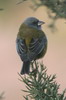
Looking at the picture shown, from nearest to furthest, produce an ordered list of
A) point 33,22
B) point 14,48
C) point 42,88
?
point 42,88 → point 33,22 → point 14,48

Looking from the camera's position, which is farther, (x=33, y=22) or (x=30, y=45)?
(x=33, y=22)

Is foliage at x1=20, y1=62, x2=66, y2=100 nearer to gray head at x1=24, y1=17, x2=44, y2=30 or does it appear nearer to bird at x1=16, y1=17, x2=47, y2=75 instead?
bird at x1=16, y1=17, x2=47, y2=75

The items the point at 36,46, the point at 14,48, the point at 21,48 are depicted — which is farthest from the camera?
the point at 14,48

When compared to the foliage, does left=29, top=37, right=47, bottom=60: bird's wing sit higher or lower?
higher

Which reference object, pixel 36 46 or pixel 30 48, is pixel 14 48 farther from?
pixel 30 48

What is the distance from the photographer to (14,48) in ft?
30.7

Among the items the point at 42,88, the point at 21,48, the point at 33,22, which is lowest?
the point at 42,88

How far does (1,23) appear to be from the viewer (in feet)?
31.4

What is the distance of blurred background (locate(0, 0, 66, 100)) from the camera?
7555mm

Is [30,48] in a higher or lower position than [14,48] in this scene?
lower

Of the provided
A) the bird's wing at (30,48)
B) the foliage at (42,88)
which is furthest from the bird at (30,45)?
the foliage at (42,88)

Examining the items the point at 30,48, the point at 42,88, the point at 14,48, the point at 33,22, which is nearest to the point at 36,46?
the point at 30,48

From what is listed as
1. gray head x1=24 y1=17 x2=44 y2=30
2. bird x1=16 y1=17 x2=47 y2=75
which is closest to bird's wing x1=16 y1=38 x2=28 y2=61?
bird x1=16 y1=17 x2=47 y2=75

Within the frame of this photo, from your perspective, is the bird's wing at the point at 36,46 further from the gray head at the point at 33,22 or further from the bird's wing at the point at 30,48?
the gray head at the point at 33,22
